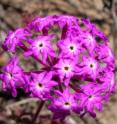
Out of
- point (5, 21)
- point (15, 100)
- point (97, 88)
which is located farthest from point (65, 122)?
point (5, 21)

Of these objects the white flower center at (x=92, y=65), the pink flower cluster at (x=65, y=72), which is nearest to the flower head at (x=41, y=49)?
the pink flower cluster at (x=65, y=72)

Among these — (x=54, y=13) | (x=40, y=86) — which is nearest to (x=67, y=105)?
(x=40, y=86)

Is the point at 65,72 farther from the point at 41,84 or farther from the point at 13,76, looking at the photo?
the point at 13,76

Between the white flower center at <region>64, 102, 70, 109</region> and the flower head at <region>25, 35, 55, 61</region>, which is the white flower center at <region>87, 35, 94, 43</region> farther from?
the white flower center at <region>64, 102, 70, 109</region>

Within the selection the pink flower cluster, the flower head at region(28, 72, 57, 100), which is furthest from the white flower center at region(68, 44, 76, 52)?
the flower head at region(28, 72, 57, 100)

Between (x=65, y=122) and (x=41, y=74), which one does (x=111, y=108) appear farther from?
(x=41, y=74)

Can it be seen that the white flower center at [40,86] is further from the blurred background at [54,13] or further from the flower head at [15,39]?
the blurred background at [54,13]
